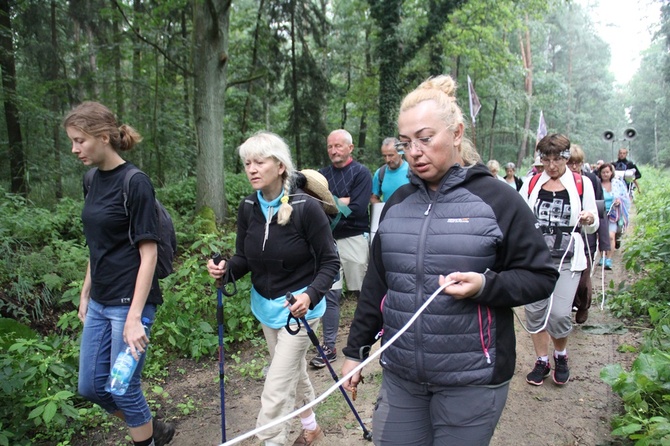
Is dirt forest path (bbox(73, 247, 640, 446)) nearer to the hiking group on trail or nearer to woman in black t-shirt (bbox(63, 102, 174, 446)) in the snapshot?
the hiking group on trail

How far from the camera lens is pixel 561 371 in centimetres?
436

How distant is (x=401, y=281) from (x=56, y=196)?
14261mm

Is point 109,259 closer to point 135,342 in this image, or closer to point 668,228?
point 135,342

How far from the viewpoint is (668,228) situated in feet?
20.3

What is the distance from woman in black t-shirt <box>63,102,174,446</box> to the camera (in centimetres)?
264

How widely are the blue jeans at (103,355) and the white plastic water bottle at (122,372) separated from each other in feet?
0.14

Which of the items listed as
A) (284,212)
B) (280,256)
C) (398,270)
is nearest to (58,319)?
(280,256)

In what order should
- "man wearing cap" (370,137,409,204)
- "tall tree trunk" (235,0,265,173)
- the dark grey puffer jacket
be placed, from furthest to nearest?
"tall tree trunk" (235,0,265,173) → "man wearing cap" (370,137,409,204) → the dark grey puffer jacket

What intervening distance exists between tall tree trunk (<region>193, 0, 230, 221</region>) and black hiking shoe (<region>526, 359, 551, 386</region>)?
6.93m

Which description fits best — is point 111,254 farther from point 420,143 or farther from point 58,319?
point 58,319

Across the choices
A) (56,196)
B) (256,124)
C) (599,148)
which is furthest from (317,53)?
(599,148)

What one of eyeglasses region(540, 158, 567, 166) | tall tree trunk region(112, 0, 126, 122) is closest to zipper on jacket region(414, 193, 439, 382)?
eyeglasses region(540, 158, 567, 166)

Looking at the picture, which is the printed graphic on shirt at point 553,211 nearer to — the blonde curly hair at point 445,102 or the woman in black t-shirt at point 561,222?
the woman in black t-shirt at point 561,222

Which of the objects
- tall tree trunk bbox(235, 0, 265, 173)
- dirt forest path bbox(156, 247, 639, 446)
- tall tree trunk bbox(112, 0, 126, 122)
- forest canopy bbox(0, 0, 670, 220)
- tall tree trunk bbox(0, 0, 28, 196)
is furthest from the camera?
tall tree trunk bbox(235, 0, 265, 173)
